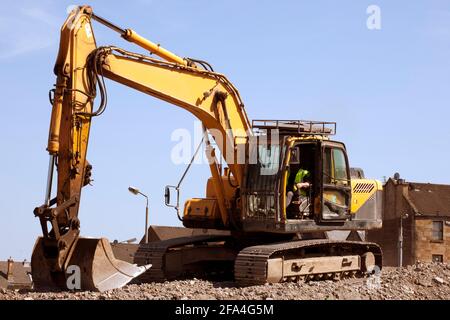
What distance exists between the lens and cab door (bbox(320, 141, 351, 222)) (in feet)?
55.8

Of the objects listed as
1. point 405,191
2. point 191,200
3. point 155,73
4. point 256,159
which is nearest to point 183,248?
point 191,200

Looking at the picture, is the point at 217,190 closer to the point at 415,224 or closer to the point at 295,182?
the point at 295,182

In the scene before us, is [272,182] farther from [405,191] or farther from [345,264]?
[405,191]

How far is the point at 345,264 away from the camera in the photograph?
18.1 meters

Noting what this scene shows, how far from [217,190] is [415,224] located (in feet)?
147

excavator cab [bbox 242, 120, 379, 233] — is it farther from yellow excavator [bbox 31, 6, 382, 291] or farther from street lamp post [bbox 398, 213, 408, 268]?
street lamp post [bbox 398, 213, 408, 268]

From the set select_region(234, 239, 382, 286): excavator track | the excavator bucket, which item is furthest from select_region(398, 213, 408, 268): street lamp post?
the excavator bucket

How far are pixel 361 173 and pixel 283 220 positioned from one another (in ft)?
11.3

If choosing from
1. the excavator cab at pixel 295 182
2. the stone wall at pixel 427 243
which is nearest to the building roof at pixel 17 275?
the stone wall at pixel 427 243

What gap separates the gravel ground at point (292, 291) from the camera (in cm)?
1342

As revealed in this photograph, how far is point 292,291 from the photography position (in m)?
14.4

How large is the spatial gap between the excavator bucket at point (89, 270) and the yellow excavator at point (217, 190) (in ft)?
0.07

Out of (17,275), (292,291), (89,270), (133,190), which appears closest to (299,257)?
(292,291)
